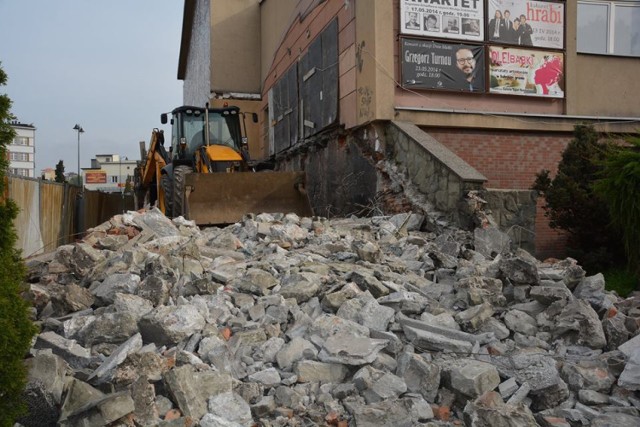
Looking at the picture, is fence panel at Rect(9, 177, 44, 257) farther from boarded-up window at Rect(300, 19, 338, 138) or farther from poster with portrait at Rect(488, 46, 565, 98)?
poster with portrait at Rect(488, 46, 565, 98)

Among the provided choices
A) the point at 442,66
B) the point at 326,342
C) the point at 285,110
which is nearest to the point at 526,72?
the point at 442,66

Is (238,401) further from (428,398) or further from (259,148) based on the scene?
(259,148)

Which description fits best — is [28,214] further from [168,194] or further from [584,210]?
[584,210]

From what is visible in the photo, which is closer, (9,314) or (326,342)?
(9,314)

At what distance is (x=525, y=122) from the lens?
11805mm

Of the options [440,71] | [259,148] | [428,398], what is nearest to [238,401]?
[428,398]

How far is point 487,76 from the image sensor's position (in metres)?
11.6

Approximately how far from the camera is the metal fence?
10398mm

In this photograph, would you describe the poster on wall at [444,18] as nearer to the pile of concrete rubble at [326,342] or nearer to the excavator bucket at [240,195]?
the excavator bucket at [240,195]

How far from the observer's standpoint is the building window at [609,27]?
12562mm

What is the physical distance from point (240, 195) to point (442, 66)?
4580mm

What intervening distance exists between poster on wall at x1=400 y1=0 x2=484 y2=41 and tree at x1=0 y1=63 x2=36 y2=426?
8974 mm

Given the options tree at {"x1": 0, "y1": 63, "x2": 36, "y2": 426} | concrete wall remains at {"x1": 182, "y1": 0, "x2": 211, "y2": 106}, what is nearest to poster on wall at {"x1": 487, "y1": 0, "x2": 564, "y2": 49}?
tree at {"x1": 0, "y1": 63, "x2": 36, "y2": 426}

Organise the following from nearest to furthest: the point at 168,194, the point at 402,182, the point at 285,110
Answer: the point at 402,182 → the point at 168,194 → the point at 285,110
